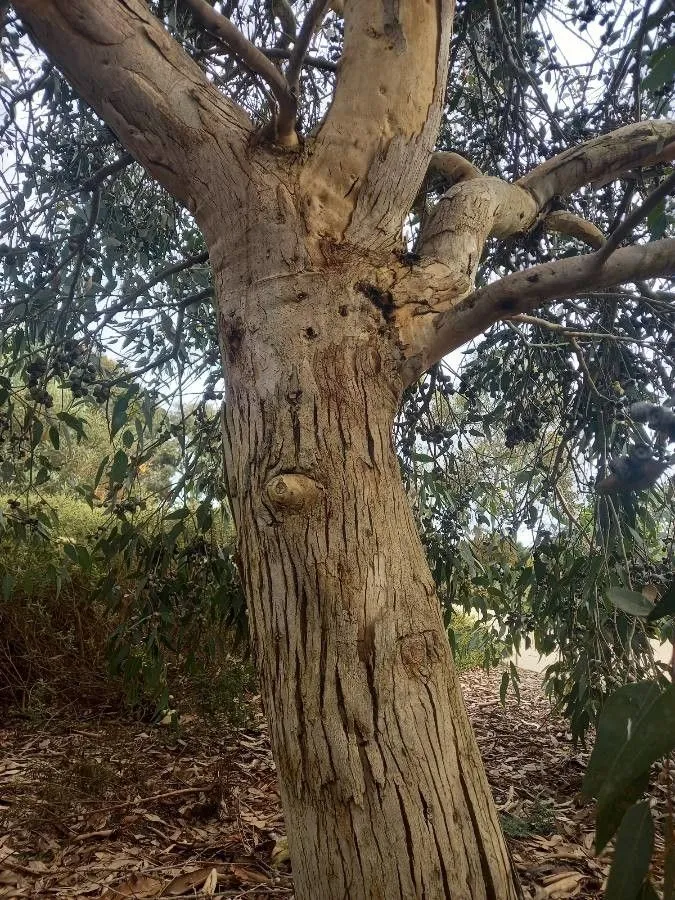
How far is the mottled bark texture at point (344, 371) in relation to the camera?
1.15 m

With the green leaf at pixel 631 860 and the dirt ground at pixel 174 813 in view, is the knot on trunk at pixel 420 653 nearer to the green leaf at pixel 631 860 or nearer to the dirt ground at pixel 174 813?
the green leaf at pixel 631 860

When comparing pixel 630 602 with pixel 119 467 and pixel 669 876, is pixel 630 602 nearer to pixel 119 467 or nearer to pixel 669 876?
pixel 669 876

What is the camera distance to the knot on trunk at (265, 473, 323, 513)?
131 cm

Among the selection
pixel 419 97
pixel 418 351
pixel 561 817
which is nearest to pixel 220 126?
pixel 419 97

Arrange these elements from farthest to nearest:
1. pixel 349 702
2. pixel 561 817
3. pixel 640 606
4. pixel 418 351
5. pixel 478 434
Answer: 1. pixel 478 434
2. pixel 561 817
3. pixel 418 351
4. pixel 349 702
5. pixel 640 606

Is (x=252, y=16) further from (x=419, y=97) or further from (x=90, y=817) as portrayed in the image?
(x=90, y=817)

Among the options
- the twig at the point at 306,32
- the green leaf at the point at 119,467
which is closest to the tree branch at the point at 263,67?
the twig at the point at 306,32

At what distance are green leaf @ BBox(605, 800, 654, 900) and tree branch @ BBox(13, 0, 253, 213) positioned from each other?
5.02 feet

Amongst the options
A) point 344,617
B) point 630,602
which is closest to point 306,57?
point 344,617

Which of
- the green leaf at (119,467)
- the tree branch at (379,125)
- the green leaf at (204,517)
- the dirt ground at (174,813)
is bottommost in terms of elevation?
the dirt ground at (174,813)

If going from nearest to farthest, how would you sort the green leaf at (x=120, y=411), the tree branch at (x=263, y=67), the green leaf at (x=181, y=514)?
the tree branch at (x=263, y=67) < the green leaf at (x=120, y=411) < the green leaf at (x=181, y=514)

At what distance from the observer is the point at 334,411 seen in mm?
1428

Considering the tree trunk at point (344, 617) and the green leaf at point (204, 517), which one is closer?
the tree trunk at point (344, 617)

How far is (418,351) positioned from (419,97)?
77 cm
